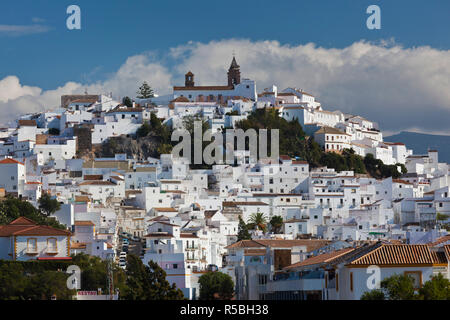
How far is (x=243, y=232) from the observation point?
5972 cm

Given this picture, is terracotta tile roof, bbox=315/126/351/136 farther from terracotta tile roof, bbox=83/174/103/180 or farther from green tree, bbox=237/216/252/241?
terracotta tile roof, bbox=83/174/103/180

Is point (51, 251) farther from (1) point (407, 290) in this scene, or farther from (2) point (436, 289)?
(2) point (436, 289)

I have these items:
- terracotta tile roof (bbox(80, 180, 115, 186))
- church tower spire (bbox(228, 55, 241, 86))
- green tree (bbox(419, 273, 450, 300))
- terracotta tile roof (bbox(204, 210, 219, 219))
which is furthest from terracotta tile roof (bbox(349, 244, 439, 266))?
church tower spire (bbox(228, 55, 241, 86))

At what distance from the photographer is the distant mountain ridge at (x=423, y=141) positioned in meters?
122

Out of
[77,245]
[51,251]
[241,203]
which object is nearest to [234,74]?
[241,203]

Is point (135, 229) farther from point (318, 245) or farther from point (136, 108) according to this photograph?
point (136, 108)

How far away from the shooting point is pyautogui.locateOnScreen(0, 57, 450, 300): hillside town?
4538 cm

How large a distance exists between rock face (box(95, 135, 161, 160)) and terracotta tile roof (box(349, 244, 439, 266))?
154 ft

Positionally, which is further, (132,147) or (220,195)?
(132,147)

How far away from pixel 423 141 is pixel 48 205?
76.9 meters

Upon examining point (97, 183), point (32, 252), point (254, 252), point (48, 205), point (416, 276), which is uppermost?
point (97, 183)

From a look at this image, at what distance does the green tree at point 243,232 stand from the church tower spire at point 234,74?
97.3 ft

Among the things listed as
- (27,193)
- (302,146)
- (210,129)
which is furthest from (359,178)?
(27,193)

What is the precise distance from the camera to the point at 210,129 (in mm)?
77438
